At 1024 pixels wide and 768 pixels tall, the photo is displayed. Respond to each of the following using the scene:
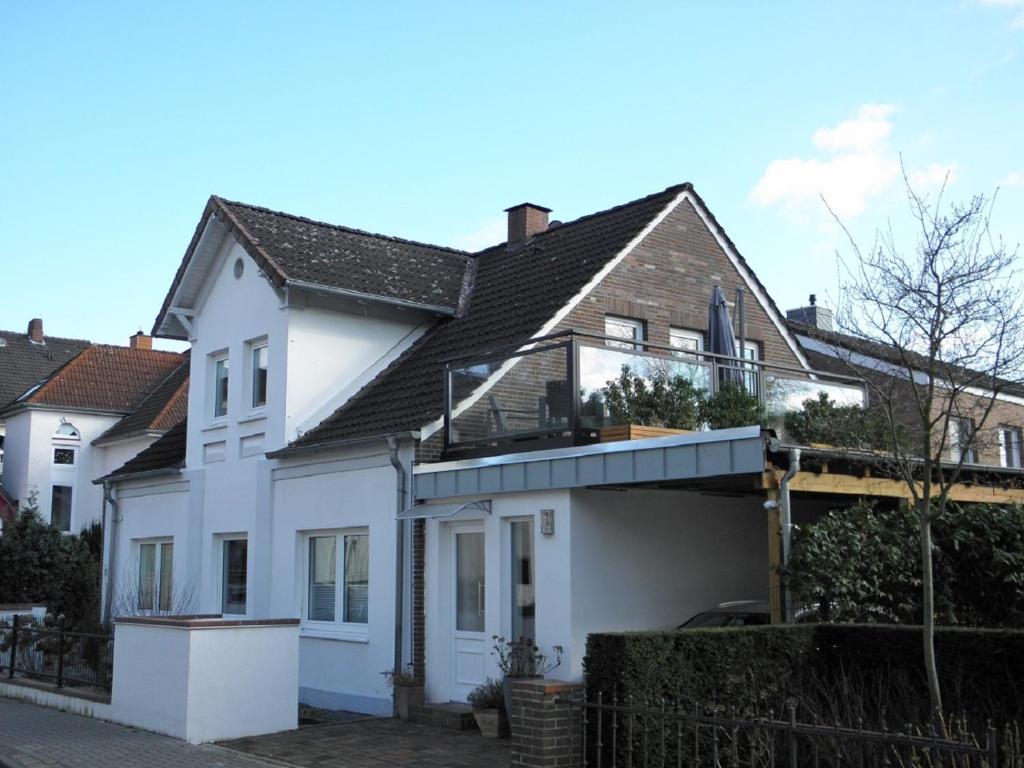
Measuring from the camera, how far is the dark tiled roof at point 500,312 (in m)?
15.7

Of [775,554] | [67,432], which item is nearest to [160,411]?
[67,432]

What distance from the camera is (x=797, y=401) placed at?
45.2ft

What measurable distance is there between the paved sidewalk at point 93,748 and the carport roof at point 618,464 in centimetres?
391

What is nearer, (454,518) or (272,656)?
(272,656)

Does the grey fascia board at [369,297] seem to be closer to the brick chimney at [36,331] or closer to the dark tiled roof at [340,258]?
the dark tiled roof at [340,258]

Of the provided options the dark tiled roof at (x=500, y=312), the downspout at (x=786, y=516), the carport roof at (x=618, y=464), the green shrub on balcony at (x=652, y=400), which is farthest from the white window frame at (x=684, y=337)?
the downspout at (x=786, y=516)

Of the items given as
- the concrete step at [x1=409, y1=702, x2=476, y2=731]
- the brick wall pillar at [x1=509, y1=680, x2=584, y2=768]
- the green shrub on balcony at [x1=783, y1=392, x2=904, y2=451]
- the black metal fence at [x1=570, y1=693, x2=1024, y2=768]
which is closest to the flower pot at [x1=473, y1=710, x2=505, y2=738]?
the concrete step at [x1=409, y1=702, x2=476, y2=731]

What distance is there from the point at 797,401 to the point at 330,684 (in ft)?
24.0

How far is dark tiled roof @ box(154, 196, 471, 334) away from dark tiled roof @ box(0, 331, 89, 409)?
27837 mm

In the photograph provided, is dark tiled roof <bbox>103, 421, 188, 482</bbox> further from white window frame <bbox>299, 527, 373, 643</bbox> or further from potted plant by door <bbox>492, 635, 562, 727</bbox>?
potted plant by door <bbox>492, 635, 562, 727</bbox>

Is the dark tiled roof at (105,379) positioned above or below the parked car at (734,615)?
above

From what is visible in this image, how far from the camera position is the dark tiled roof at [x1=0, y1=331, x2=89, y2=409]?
149 feet

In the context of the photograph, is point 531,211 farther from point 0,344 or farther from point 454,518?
point 0,344

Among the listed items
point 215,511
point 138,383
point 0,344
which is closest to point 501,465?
point 215,511
